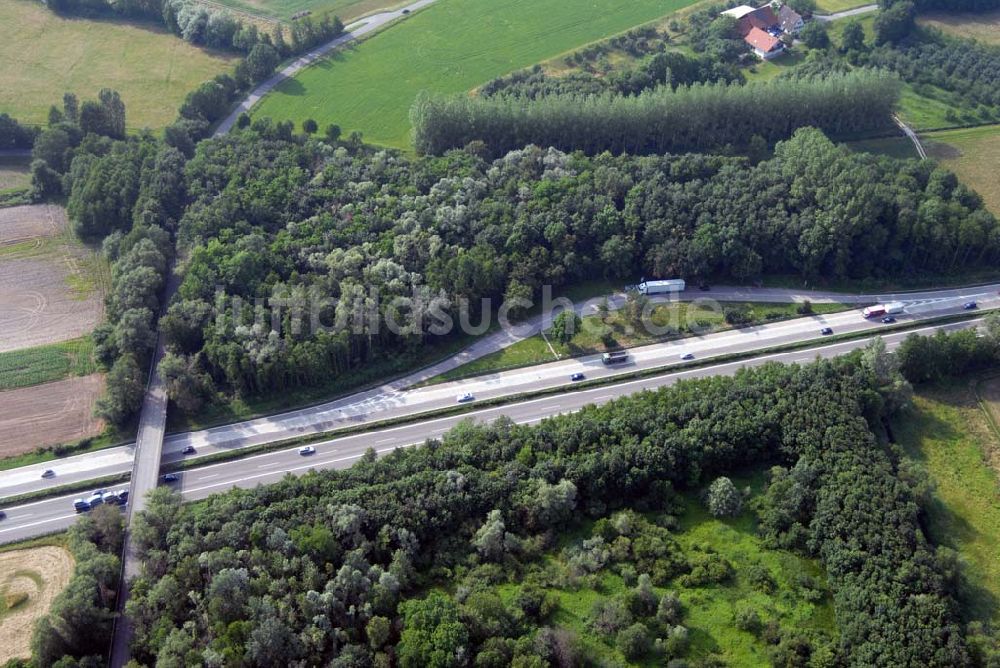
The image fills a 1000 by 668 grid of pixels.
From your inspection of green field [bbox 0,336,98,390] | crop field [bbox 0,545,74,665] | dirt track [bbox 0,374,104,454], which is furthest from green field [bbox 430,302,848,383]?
green field [bbox 0,336,98,390]

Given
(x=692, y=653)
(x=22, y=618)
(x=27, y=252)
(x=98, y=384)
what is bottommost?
(x=692, y=653)

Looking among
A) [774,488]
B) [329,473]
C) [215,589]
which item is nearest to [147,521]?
[215,589]

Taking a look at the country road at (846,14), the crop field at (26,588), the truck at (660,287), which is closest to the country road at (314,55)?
the truck at (660,287)

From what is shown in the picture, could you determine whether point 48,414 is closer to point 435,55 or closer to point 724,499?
point 724,499

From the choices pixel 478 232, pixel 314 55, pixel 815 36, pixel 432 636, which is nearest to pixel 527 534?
pixel 432 636

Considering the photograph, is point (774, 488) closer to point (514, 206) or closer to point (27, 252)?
point (514, 206)

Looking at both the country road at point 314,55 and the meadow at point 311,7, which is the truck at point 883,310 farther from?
the meadow at point 311,7

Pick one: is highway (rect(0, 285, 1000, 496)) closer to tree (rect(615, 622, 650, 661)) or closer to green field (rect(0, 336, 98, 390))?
green field (rect(0, 336, 98, 390))
